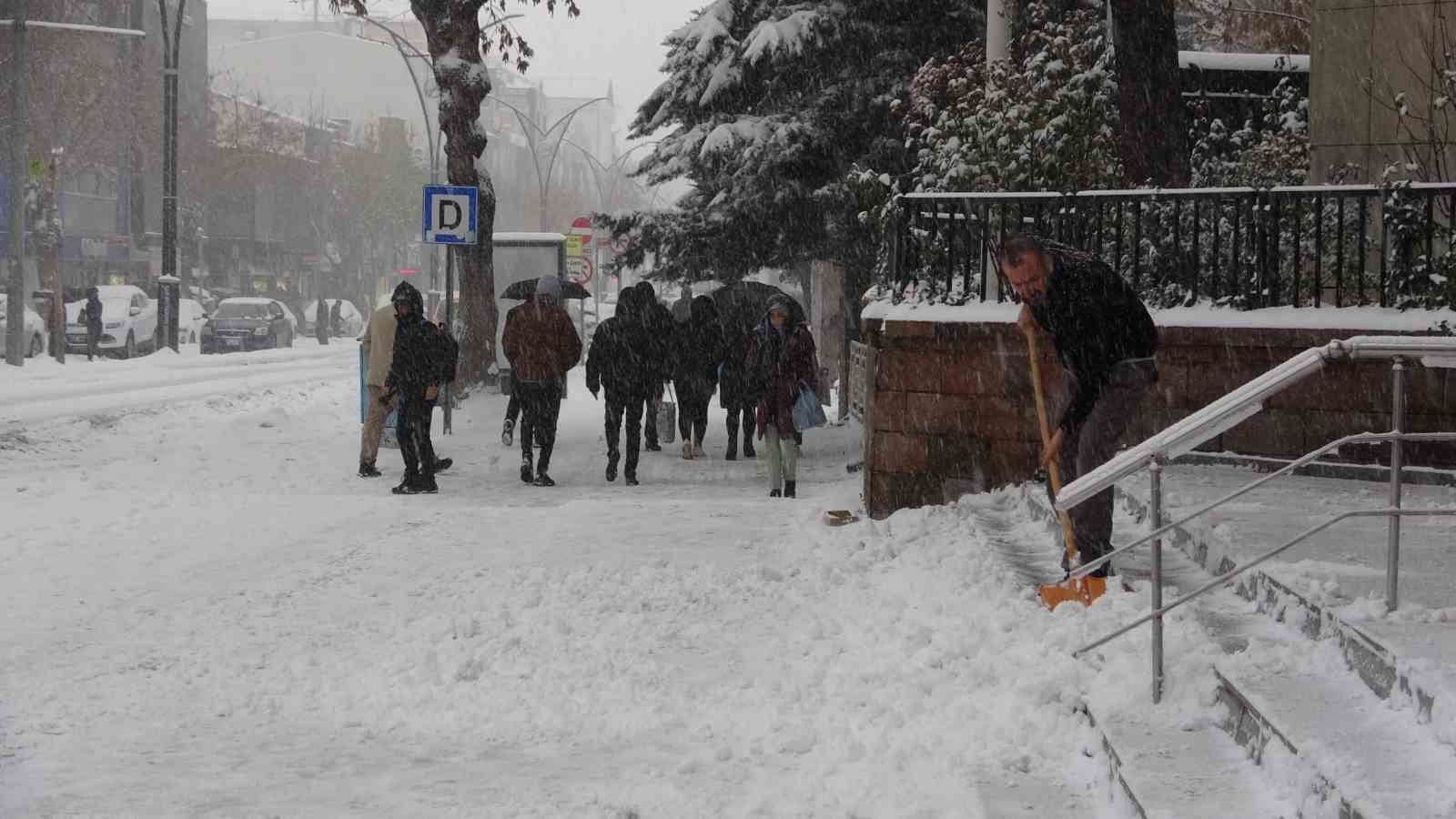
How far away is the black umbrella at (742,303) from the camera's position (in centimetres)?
1889

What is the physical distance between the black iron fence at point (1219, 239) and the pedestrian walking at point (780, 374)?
198cm

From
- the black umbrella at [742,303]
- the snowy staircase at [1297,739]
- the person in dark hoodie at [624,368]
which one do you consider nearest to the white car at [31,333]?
the black umbrella at [742,303]

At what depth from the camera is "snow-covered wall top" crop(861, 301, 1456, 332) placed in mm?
10031

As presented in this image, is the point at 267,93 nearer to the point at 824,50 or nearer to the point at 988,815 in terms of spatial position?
the point at 824,50

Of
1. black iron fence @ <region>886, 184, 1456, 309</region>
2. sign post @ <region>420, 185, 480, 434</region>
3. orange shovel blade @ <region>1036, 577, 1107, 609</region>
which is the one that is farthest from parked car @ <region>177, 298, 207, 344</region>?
orange shovel blade @ <region>1036, 577, 1107, 609</region>

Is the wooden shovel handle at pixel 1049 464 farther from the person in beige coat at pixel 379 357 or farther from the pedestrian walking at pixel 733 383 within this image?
the pedestrian walking at pixel 733 383

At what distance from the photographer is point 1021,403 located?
1097cm

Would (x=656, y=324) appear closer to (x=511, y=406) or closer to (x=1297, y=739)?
(x=511, y=406)

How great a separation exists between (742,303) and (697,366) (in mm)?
3413

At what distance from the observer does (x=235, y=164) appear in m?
66.1

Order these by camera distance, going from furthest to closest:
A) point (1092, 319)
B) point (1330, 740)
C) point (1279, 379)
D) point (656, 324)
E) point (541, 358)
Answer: point (656, 324)
point (541, 358)
point (1092, 319)
point (1279, 379)
point (1330, 740)

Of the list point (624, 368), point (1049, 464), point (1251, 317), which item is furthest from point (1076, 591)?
point (624, 368)

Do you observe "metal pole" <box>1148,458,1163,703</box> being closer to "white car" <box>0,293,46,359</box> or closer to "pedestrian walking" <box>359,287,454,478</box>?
"pedestrian walking" <box>359,287,454,478</box>

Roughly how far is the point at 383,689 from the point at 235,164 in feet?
204
